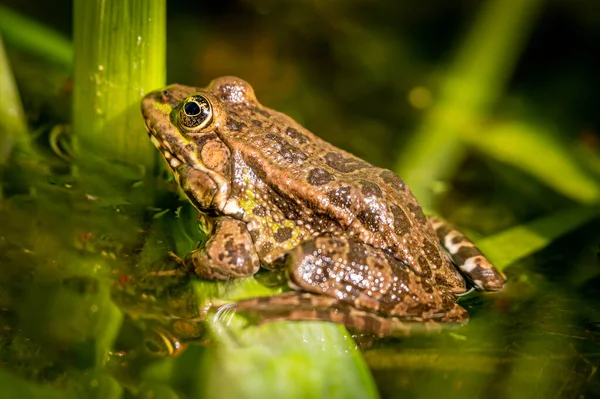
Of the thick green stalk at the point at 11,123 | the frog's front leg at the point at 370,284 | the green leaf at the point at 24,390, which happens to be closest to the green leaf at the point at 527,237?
the frog's front leg at the point at 370,284

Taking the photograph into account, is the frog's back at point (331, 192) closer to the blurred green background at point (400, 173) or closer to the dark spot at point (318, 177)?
the dark spot at point (318, 177)

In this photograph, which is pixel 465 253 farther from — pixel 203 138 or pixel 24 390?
pixel 24 390

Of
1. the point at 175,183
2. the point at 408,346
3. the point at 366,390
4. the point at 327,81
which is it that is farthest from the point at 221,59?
the point at 366,390

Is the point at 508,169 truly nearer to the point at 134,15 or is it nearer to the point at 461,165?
the point at 461,165

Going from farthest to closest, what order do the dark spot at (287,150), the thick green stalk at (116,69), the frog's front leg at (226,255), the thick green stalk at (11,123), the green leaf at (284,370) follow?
the thick green stalk at (11,123), the dark spot at (287,150), the frog's front leg at (226,255), the thick green stalk at (116,69), the green leaf at (284,370)

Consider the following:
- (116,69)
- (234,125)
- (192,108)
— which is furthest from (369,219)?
(116,69)

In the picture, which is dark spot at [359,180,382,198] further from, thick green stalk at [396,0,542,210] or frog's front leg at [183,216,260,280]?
thick green stalk at [396,0,542,210]

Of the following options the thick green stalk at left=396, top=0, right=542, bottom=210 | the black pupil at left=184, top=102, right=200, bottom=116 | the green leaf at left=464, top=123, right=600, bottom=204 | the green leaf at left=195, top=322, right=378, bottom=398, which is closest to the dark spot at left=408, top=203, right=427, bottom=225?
the green leaf at left=195, top=322, right=378, bottom=398
